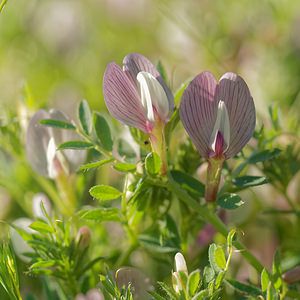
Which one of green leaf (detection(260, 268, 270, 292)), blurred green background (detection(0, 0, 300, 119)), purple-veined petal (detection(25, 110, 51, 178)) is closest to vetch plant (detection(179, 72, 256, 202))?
green leaf (detection(260, 268, 270, 292))

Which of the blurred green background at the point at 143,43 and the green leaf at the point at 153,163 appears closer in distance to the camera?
the green leaf at the point at 153,163

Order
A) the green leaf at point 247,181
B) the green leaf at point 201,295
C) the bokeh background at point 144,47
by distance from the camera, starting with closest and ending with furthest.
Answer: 1. the green leaf at point 201,295
2. the green leaf at point 247,181
3. the bokeh background at point 144,47

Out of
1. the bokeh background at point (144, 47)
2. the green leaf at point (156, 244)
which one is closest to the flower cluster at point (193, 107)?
the green leaf at point (156, 244)

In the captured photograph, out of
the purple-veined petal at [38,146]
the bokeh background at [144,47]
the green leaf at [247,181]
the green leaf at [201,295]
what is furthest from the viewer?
the bokeh background at [144,47]

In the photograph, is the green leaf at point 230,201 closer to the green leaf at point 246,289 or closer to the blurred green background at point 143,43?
the green leaf at point 246,289

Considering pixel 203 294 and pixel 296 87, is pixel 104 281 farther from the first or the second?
pixel 296 87

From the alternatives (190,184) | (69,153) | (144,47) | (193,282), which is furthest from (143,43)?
(193,282)

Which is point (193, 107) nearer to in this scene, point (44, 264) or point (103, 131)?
point (103, 131)
